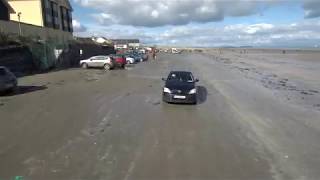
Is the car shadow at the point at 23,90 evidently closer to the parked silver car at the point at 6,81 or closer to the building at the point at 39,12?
the parked silver car at the point at 6,81

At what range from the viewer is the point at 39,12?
2872 inches

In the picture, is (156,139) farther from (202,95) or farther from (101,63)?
(101,63)

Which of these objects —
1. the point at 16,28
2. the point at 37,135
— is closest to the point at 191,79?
the point at 37,135

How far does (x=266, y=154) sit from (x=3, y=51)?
28.8 meters

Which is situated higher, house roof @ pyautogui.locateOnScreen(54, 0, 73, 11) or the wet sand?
house roof @ pyautogui.locateOnScreen(54, 0, 73, 11)

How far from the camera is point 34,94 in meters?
22.3

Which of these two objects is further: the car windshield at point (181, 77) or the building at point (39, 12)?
the building at point (39, 12)

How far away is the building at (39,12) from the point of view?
72.7m

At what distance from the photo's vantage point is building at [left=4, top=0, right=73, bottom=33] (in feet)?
238

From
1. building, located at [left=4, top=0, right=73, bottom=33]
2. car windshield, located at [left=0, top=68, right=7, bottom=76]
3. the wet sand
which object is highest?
building, located at [left=4, top=0, right=73, bottom=33]

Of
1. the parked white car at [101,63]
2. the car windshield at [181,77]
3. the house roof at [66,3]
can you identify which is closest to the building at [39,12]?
the house roof at [66,3]

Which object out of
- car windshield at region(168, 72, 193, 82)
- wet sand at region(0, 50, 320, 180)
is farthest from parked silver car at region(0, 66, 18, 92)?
car windshield at region(168, 72, 193, 82)

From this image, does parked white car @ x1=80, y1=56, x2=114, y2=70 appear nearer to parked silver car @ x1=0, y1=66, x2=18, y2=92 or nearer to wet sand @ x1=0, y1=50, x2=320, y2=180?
parked silver car @ x1=0, y1=66, x2=18, y2=92

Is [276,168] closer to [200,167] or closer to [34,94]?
[200,167]
